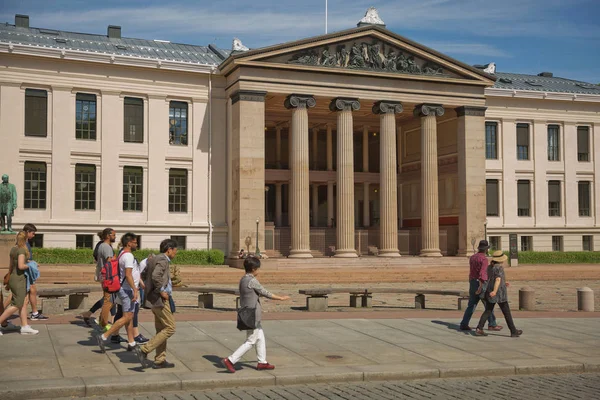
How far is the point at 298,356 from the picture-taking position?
14477 mm

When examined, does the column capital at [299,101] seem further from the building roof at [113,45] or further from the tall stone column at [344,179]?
the building roof at [113,45]

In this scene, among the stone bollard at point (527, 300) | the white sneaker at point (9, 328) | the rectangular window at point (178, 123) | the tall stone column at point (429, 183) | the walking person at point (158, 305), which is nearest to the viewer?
the walking person at point (158, 305)

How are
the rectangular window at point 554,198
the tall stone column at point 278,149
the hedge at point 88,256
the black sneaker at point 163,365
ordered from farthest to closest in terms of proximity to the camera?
the rectangular window at point 554,198, the tall stone column at point 278,149, the hedge at point 88,256, the black sneaker at point 163,365

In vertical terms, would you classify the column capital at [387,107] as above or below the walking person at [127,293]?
above

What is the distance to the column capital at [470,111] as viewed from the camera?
2008 inches

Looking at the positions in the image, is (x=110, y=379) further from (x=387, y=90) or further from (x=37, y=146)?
(x=387, y=90)

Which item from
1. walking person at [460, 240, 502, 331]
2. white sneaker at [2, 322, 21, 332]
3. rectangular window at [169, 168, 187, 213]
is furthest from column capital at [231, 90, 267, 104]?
white sneaker at [2, 322, 21, 332]

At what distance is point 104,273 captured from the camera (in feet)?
48.1

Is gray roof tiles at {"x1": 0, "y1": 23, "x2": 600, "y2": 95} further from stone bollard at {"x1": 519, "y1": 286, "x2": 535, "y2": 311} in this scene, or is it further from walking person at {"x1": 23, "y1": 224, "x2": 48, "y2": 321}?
walking person at {"x1": 23, "y1": 224, "x2": 48, "y2": 321}

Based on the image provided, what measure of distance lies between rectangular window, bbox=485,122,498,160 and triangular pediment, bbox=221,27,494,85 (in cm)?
645

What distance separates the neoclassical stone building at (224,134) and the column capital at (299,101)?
0.23 feet

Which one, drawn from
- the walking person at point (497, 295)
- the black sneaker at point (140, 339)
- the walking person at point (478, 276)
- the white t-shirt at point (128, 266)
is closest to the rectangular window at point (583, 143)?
the walking person at point (478, 276)

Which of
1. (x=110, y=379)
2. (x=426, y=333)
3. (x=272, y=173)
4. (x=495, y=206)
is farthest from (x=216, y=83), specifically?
(x=110, y=379)

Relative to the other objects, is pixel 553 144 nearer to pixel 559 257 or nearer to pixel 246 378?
pixel 559 257
